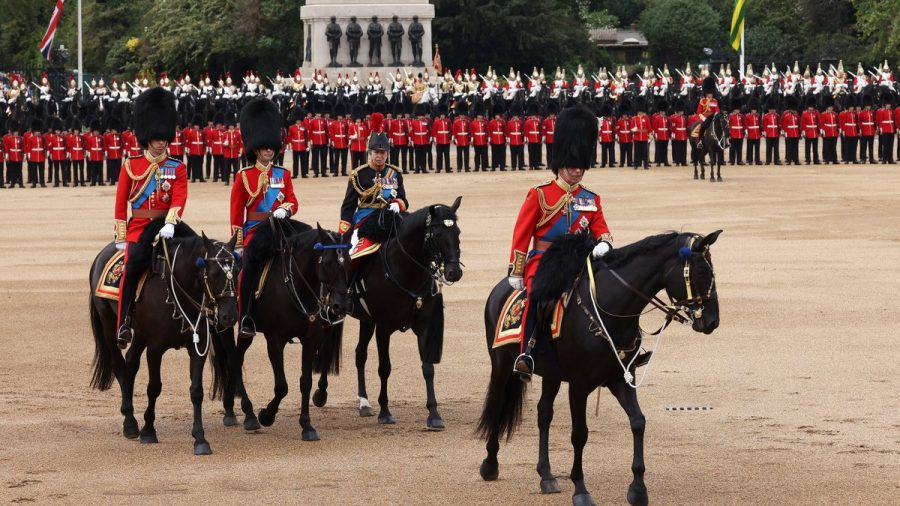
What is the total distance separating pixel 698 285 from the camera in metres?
7.87

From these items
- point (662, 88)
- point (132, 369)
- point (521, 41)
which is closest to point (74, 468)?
point (132, 369)

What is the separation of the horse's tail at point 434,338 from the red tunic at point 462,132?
2367 centimetres

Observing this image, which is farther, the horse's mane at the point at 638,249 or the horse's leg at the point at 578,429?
the horse's leg at the point at 578,429

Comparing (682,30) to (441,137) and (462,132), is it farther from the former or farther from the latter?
(441,137)

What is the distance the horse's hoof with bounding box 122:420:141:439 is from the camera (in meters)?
10.5

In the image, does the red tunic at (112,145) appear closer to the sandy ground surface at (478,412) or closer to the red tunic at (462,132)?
the red tunic at (462,132)

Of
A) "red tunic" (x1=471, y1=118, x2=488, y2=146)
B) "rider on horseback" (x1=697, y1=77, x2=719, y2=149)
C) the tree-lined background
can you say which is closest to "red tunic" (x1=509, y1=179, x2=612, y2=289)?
"rider on horseback" (x1=697, y1=77, x2=719, y2=149)

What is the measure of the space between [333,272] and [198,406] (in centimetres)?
118

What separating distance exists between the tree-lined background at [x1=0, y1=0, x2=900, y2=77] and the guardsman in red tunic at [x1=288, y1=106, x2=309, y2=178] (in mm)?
18958

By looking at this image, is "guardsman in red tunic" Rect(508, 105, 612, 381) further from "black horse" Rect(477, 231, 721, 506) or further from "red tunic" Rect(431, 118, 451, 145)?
"red tunic" Rect(431, 118, 451, 145)

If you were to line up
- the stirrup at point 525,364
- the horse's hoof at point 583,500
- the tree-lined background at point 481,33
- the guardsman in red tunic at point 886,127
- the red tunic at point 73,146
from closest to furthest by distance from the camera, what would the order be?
1. the horse's hoof at point 583,500
2. the stirrup at point 525,364
3. the red tunic at point 73,146
4. the guardsman in red tunic at point 886,127
5. the tree-lined background at point 481,33

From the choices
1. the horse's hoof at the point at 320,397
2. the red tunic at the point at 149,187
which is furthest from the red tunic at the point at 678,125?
the red tunic at the point at 149,187

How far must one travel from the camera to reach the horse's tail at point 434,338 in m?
11.1

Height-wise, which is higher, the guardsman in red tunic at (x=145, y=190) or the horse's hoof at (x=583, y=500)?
the guardsman in red tunic at (x=145, y=190)
